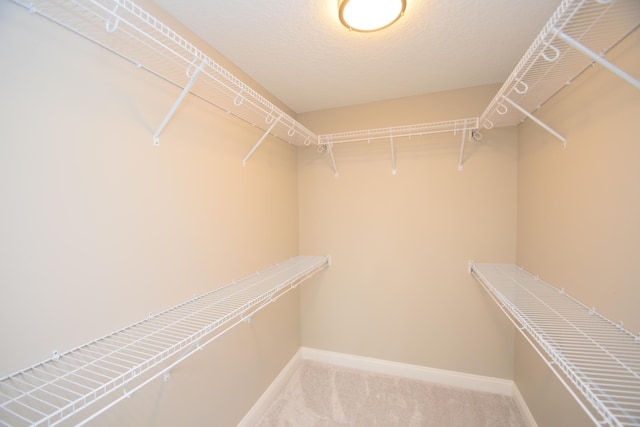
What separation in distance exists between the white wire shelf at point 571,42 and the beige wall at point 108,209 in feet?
4.77

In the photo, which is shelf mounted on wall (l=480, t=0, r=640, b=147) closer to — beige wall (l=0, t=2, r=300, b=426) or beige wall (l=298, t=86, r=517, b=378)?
beige wall (l=298, t=86, r=517, b=378)

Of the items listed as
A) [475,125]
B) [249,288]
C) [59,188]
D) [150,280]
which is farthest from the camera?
[475,125]

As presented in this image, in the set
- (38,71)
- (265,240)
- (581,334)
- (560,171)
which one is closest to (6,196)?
(38,71)

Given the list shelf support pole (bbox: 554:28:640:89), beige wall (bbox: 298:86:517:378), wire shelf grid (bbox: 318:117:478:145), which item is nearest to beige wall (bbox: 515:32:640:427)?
shelf support pole (bbox: 554:28:640:89)

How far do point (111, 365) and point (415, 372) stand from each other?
2.13 metres

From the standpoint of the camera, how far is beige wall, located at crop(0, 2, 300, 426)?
72cm

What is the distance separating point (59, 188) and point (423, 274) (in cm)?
219

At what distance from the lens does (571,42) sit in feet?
2.73

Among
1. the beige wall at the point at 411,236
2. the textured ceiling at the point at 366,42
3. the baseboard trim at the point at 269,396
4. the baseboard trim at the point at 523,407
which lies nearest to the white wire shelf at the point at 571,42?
the textured ceiling at the point at 366,42

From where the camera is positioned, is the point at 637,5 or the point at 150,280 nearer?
the point at 637,5

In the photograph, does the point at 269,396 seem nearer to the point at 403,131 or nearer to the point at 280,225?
the point at 280,225

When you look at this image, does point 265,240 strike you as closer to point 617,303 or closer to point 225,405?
point 225,405

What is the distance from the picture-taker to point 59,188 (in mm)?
798

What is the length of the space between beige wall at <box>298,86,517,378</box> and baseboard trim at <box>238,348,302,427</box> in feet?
0.95
